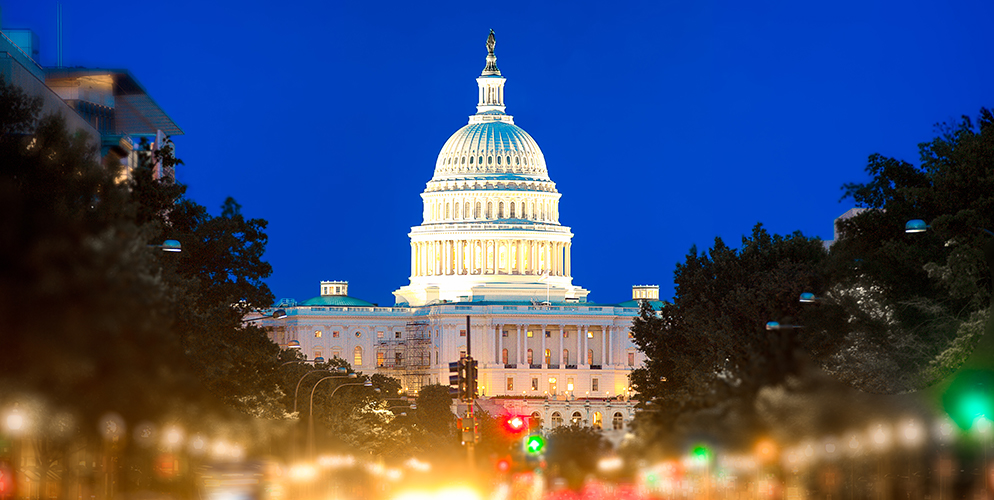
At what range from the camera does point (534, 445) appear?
70562 millimetres

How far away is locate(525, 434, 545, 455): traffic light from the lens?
6946 centimetres

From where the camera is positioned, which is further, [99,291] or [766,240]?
[766,240]

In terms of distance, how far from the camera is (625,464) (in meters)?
56.6

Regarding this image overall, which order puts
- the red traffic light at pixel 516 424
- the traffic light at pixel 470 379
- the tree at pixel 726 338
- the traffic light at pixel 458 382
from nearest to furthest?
the tree at pixel 726 338
the traffic light at pixel 470 379
the traffic light at pixel 458 382
the red traffic light at pixel 516 424

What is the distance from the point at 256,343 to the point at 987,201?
38017 millimetres

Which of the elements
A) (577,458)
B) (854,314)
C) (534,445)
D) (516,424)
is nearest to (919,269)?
(854,314)

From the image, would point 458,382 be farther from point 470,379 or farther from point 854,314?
point 854,314

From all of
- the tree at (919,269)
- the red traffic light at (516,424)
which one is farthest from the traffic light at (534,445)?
the red traffic light at (516,424)

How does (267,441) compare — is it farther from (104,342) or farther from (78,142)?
(104,342)

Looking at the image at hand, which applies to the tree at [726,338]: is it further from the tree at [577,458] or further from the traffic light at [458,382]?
the traffic light at [458,382]

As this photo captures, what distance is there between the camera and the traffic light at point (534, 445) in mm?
69463

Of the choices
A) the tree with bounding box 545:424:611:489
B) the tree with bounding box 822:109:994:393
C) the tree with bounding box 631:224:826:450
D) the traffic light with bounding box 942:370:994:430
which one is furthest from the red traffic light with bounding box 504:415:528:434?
the traffic light with bounding box 942:370:994:430

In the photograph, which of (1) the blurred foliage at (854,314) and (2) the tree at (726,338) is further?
(2) the tree at (726,338)

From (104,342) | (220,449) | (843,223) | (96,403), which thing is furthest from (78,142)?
(843,223)
